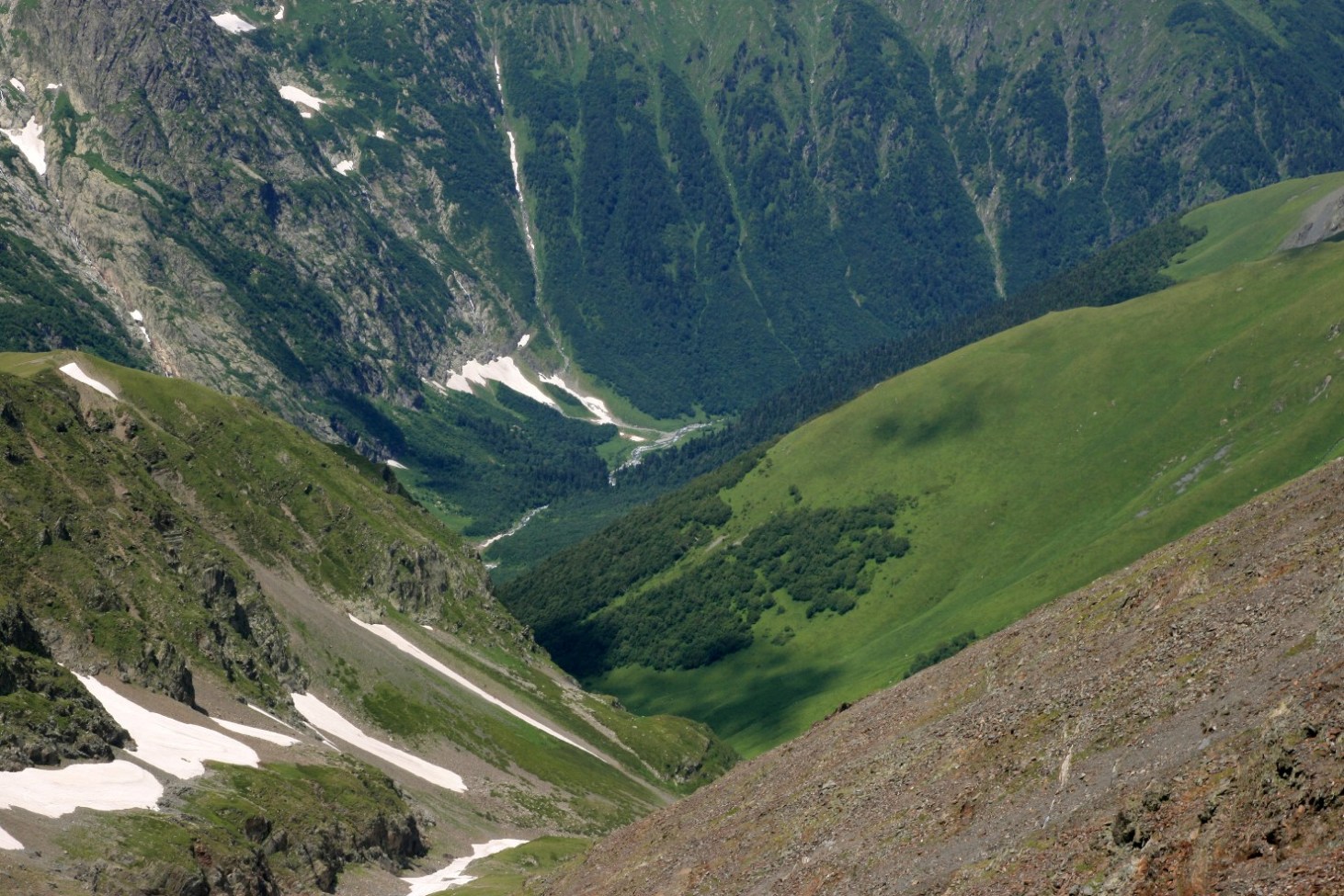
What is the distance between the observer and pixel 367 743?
187125 millimetres

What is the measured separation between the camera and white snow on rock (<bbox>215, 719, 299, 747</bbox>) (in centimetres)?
15700

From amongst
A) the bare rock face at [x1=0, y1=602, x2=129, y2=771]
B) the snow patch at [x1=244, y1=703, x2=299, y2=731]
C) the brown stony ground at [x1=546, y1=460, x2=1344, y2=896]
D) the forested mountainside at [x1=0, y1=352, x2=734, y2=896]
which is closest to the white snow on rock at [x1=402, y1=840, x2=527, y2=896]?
the forested mountainside at [x1=0, y1=352, x2=734, y2=896]

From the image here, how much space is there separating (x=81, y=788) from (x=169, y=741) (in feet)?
75.3

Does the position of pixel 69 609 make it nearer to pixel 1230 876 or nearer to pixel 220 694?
pixel 220 694

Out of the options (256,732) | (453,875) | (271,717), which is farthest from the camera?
(271,717)

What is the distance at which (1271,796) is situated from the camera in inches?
1891

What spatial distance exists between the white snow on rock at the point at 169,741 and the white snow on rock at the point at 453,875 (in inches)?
695

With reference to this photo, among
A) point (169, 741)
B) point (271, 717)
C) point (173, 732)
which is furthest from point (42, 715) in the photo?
point (271, 717)

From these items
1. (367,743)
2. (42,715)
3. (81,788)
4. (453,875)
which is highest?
(42,715)

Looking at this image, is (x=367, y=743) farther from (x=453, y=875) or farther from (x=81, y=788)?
(x=81, y=788)

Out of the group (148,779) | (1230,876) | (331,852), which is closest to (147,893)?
(148,779)

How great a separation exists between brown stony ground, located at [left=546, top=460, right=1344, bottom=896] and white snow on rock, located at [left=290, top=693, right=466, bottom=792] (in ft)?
287

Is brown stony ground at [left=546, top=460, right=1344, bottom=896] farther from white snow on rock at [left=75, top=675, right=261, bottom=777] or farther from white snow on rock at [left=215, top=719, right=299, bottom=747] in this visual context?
white snow on rock at [left=215, top=719, right=299, bottom=747]

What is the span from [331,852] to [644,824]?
41154mm
